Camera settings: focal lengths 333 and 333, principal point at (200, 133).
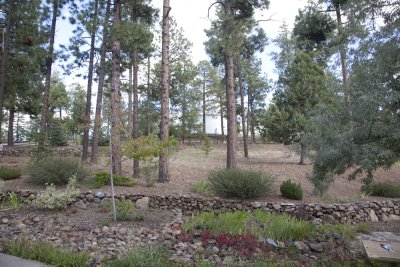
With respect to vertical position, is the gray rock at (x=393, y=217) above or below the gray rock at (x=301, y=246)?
below

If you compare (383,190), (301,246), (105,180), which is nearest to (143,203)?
(105,180)

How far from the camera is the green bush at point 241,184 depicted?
8211 millimetres

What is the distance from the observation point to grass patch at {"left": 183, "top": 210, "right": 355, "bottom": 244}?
5.56 metres

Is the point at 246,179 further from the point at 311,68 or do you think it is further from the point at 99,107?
the point at 311,68

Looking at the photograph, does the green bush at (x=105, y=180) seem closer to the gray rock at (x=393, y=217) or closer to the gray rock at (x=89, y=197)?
the gray rock at (x=89, y=197)

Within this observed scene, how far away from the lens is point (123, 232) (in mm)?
5605

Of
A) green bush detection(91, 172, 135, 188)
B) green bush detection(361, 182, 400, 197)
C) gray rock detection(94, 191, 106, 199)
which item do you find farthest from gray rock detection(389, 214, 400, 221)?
gray rock detection(94, 191, 106, 199)

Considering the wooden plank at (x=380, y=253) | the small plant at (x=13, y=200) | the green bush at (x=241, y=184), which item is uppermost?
the green bush at (x=241, y=184)

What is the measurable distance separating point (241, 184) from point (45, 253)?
4.81 m

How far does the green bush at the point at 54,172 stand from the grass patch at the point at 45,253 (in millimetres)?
3847

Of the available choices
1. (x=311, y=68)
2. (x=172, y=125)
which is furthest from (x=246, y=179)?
(x=172, y=125)

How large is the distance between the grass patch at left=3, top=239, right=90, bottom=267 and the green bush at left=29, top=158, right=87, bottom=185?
3.85 m

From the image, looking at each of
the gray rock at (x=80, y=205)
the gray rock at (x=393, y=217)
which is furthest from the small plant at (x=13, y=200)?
the gray rock at (x=393, y=217)

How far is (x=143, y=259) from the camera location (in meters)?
4.02
